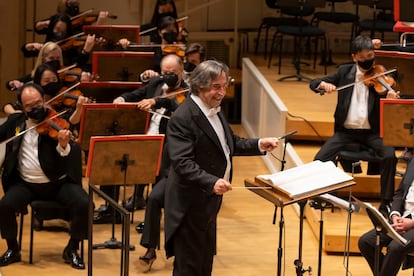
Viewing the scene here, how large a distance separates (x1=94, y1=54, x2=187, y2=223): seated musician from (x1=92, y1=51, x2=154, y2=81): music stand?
826 millimetres

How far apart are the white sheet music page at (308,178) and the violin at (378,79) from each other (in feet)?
7.14

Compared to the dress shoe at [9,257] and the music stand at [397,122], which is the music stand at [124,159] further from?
the music stand at [397,122]

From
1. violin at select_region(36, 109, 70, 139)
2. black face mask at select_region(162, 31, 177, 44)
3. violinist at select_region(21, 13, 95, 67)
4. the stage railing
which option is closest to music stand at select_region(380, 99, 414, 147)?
the stage railing

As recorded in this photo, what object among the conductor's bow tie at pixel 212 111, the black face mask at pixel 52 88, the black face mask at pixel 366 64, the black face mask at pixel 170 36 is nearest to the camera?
the conductor's bow tie at pixel 212 111

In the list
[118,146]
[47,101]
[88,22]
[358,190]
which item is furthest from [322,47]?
[118,146]

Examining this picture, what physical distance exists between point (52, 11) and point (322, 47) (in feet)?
10.2

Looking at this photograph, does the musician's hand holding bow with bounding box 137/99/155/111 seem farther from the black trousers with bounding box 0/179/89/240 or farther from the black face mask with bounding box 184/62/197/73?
the black face mask with bounding box 184/62/197/73

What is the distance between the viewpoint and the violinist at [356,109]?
23.4 feet

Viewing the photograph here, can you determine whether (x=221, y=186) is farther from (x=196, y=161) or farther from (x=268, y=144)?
(x=268, y=144)

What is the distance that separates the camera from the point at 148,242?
6.48 meters

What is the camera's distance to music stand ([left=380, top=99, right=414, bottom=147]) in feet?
21.3

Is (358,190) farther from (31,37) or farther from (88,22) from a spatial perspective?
(31,37)

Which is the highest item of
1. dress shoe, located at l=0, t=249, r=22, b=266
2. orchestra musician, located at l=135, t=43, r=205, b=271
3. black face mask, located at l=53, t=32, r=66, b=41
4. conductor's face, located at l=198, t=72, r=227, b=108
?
black face mask, located at l=53, t=32, r=66, b=41

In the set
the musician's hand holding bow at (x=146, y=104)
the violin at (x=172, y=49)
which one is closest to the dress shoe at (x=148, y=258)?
the musician's hand holding bow at (x=146, y=104)
